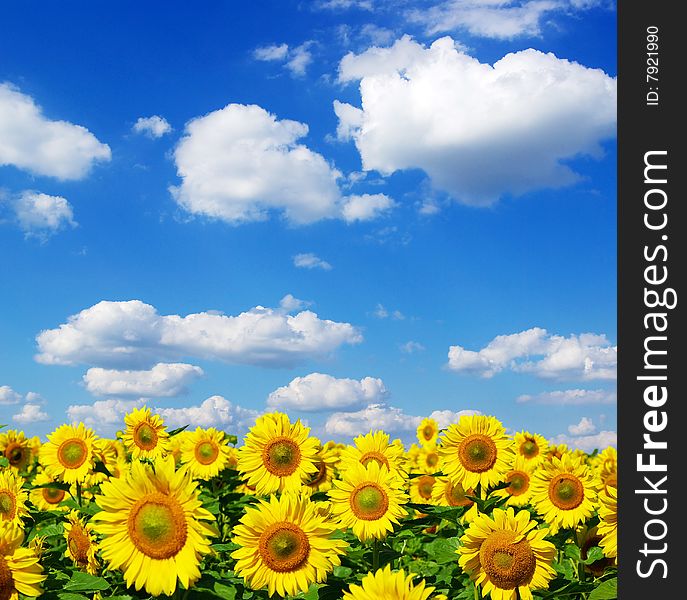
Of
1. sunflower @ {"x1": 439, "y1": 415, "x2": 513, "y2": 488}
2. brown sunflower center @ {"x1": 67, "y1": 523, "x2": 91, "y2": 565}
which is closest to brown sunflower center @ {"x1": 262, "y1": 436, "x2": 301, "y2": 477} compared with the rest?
sunflower @ {"x1": 439, "y1": 415, "x2": 513, "y2": 488}

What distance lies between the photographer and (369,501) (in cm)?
677

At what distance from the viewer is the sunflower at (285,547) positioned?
201 inches

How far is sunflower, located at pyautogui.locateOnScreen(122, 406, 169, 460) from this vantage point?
33.1 ft

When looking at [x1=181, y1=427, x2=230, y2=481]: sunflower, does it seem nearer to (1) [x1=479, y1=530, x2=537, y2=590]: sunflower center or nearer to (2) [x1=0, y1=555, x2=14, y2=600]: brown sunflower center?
(1) [x1=479, y1=530, x2=537, y2=590]: sunflower center

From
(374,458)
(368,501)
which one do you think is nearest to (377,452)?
(374,458)

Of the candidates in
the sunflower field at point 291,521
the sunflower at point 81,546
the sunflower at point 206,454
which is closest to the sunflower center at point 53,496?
the sunflower field at point 291,521

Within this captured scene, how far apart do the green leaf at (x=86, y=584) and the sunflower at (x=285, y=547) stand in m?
0.87

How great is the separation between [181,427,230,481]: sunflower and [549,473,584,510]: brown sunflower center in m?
4.14

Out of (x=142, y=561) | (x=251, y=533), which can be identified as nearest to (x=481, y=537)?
(x=251, y=533)

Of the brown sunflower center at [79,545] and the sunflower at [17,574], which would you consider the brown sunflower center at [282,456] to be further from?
the sunflower at [17,574]

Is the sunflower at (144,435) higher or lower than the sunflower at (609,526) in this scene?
higher

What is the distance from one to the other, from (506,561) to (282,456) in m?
2.48
